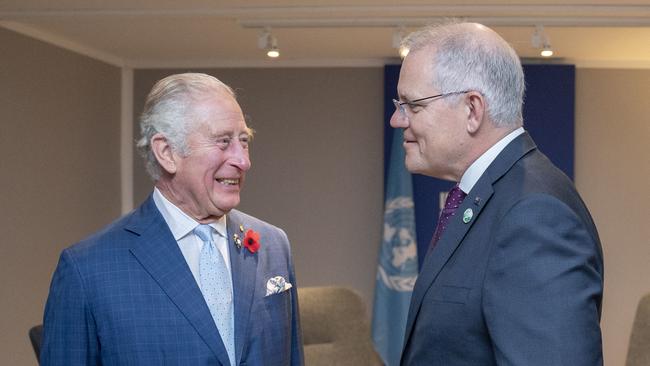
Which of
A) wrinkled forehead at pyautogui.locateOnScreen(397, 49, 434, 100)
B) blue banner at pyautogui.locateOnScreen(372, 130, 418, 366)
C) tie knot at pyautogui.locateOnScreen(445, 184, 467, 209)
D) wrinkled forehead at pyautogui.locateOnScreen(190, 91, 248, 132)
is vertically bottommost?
blue banner at pyautogui.locateOnScreen(372, 130, 418, 366)

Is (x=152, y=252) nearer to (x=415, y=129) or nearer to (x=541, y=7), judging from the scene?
(x=415, y=129)

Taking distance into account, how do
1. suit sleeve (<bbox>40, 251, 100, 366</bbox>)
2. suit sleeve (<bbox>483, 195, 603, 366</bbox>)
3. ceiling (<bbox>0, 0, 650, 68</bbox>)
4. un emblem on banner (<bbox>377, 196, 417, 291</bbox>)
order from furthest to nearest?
1. un emblem on banner (<bbox>377, 196, 417, 291</bbox>)
2. ceiling (<bbox>0, 0, 650, 68</bbox>)
3. suit sleeve (<bbox>40, 251, 100, 366</bbox>)
4. suit sleeve (<bbox>483, 195, 603, 366</bbox>)

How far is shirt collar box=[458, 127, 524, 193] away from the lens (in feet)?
6.01

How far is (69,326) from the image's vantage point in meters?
2.08

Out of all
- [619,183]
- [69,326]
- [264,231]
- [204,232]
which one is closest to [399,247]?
[619,183]

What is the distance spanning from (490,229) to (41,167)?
15.2ft

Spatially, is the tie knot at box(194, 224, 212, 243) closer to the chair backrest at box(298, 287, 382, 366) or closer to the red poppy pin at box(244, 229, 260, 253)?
the red poppy pin at box(244, 229, 260, 253)

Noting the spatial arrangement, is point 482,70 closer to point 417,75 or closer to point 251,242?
point 417,75

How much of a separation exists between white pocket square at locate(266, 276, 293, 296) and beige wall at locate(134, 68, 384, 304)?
483 cm

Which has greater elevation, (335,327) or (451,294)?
(451,294)

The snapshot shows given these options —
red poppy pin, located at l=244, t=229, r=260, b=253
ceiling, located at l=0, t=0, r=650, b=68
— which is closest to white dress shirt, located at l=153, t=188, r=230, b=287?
red poppy pin, located at l=244, t=229, r=260, b=253

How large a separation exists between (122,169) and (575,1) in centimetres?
406

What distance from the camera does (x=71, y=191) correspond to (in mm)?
6289

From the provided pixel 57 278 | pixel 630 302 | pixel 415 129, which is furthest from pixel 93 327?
pixel 630 302
